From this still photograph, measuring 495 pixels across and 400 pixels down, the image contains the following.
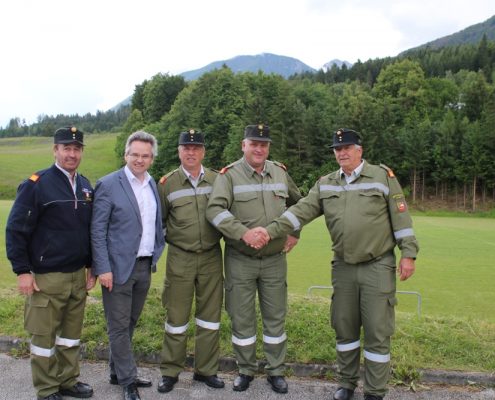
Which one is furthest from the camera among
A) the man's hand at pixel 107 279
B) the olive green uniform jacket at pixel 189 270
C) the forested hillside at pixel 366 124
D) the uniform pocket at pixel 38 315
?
the forested hillside at pixel 366 124

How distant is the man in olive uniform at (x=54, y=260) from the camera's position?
14.3 ft

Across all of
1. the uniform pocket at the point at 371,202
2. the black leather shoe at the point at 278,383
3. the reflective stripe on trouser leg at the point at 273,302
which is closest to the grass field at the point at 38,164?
the reflective stripe on trouser leg at the point at 273,302

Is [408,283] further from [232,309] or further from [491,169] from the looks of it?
[491,169]

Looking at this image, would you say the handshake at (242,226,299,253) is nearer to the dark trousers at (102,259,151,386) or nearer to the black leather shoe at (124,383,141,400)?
the dark trousers at (102,259,151,386)

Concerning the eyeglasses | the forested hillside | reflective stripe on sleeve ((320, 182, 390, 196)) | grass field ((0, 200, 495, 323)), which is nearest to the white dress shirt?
the eyeglasses

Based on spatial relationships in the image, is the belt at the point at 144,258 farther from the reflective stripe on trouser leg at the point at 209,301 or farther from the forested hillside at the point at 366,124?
the forested hillside at the point at 366,124

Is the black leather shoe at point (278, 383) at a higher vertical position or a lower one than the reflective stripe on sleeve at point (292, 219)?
lower

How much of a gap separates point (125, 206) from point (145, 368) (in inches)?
70.6

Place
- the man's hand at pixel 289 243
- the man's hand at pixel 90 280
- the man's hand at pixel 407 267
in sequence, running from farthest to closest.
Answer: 1. the man's hand at pixel 289 243
2. the man's hand at pixel 90 280
3. the man's hand at pixel 407 267

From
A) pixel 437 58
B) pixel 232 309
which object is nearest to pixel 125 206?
pixel 232 309

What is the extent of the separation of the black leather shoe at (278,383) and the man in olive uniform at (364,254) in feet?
1.57

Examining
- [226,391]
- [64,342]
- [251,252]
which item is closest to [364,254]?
[251,252]

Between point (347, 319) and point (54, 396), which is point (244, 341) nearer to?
point (347, 319)

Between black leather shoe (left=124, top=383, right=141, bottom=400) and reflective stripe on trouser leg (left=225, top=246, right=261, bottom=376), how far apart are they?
107 cm
